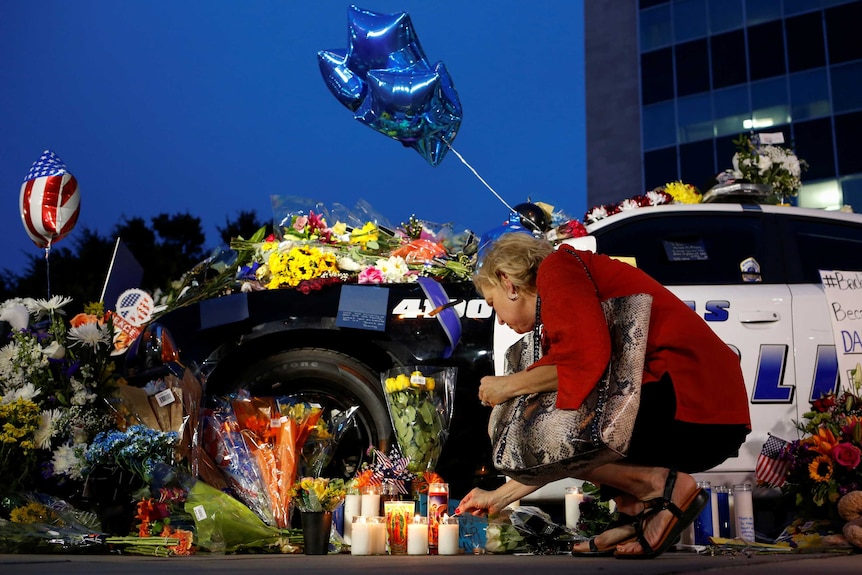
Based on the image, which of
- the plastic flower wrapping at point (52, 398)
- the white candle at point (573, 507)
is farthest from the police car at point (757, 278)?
the plastic flower wrapping at point (52, 398)

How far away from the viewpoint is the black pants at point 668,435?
305 cm

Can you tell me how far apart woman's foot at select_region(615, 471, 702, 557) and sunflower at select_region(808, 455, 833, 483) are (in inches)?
48.6

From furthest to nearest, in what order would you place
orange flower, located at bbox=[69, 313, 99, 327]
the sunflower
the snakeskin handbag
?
orange flower, located at bbox=[69, 313, 99, 327] → the sunflower → the snakeskin handbag

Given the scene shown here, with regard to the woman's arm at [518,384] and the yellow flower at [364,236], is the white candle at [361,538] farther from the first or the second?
the yellow flower at [364,236]

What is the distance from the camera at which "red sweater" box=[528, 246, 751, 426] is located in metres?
2.86

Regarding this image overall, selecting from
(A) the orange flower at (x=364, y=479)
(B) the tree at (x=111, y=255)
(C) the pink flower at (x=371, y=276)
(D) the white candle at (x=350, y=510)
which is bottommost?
(D) the white candle at (x=350, y=510)

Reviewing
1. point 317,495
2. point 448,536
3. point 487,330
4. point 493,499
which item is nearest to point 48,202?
point 487,330

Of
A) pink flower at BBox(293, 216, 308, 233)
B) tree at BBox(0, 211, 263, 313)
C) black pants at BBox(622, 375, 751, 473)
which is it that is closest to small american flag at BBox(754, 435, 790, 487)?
black pants at BBox(622, 375, 751, 473)

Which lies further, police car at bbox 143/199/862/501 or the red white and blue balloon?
the red white and blue balloon

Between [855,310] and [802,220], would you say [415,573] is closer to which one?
[855,310]

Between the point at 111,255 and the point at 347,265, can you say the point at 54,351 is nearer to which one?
the point at 347,265

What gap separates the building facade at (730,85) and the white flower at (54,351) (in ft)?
74.3

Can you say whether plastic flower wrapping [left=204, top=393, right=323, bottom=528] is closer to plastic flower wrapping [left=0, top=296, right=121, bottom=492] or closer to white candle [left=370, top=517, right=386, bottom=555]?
white candle [left=370, top=517, right=386, bottom=555]

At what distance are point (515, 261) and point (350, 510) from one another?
5.08 ft
